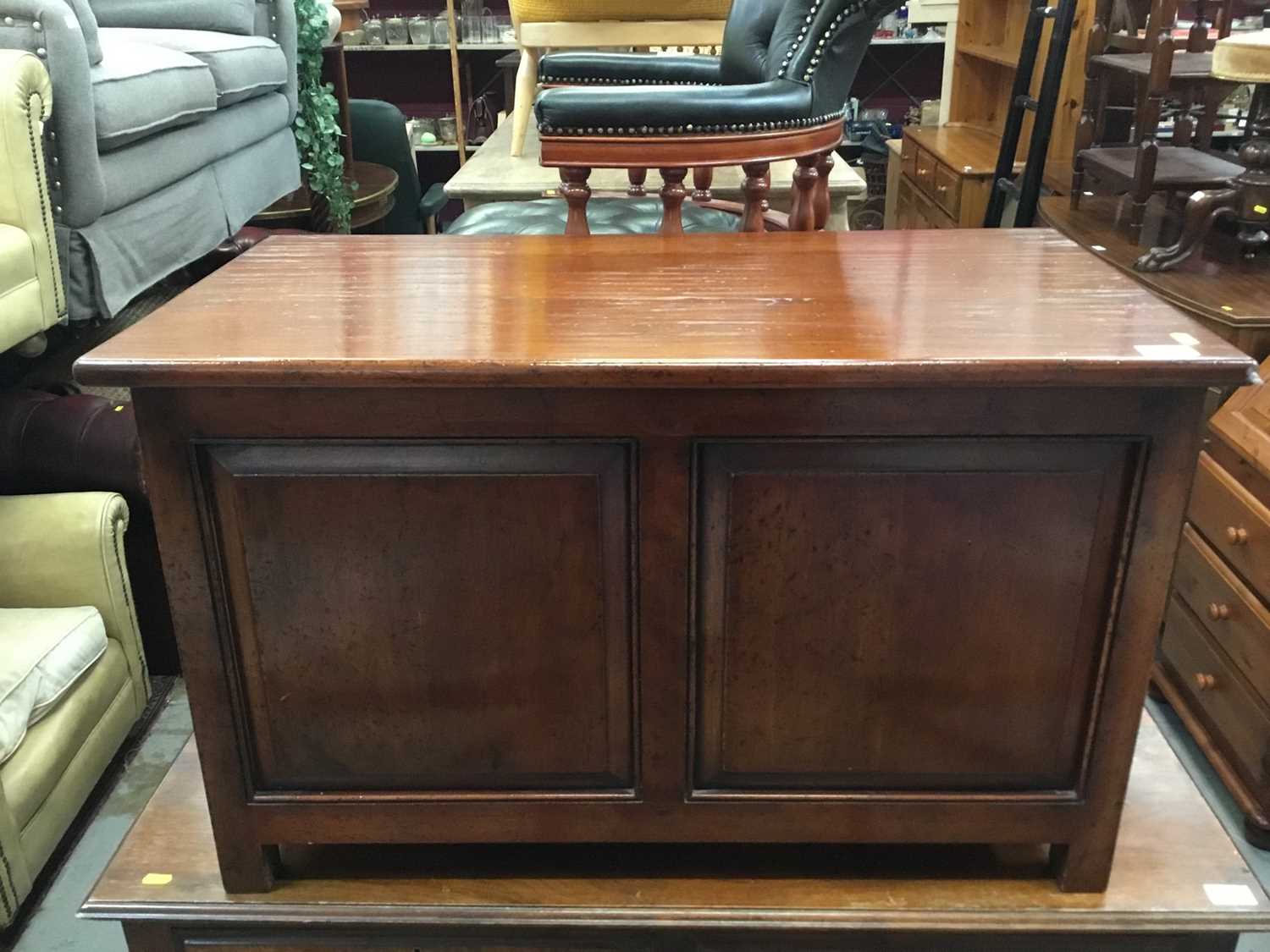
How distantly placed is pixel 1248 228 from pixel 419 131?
339cm

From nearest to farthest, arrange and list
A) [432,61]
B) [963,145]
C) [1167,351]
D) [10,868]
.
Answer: [1167,351] < [10,868] < [963,145] < [432,61]

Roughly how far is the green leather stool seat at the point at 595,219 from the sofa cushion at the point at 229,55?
32.3 inches

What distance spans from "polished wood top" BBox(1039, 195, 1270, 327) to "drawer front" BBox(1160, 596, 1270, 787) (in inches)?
16.6

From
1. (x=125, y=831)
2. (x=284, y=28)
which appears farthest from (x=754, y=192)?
(x=284, y=28)

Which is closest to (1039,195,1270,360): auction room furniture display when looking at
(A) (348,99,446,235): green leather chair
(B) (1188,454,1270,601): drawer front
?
(B) (1188,454,1270,601): drawer front

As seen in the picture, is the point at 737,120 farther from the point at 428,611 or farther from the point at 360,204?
the point at 360,204

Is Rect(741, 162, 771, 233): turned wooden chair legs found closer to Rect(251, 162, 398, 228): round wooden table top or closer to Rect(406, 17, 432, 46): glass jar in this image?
Rect(251, 162, 398, 228): round wooden table top

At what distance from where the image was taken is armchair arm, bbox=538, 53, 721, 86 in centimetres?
202

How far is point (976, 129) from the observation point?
365 centimetres

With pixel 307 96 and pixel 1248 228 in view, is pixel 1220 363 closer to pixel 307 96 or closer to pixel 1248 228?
pixel 1248 228

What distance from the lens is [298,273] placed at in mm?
967

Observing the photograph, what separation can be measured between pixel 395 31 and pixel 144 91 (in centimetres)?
244

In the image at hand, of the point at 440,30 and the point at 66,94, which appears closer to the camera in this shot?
the point at 66,94

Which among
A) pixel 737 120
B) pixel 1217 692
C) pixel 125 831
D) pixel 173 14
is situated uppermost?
pixel 173 14
